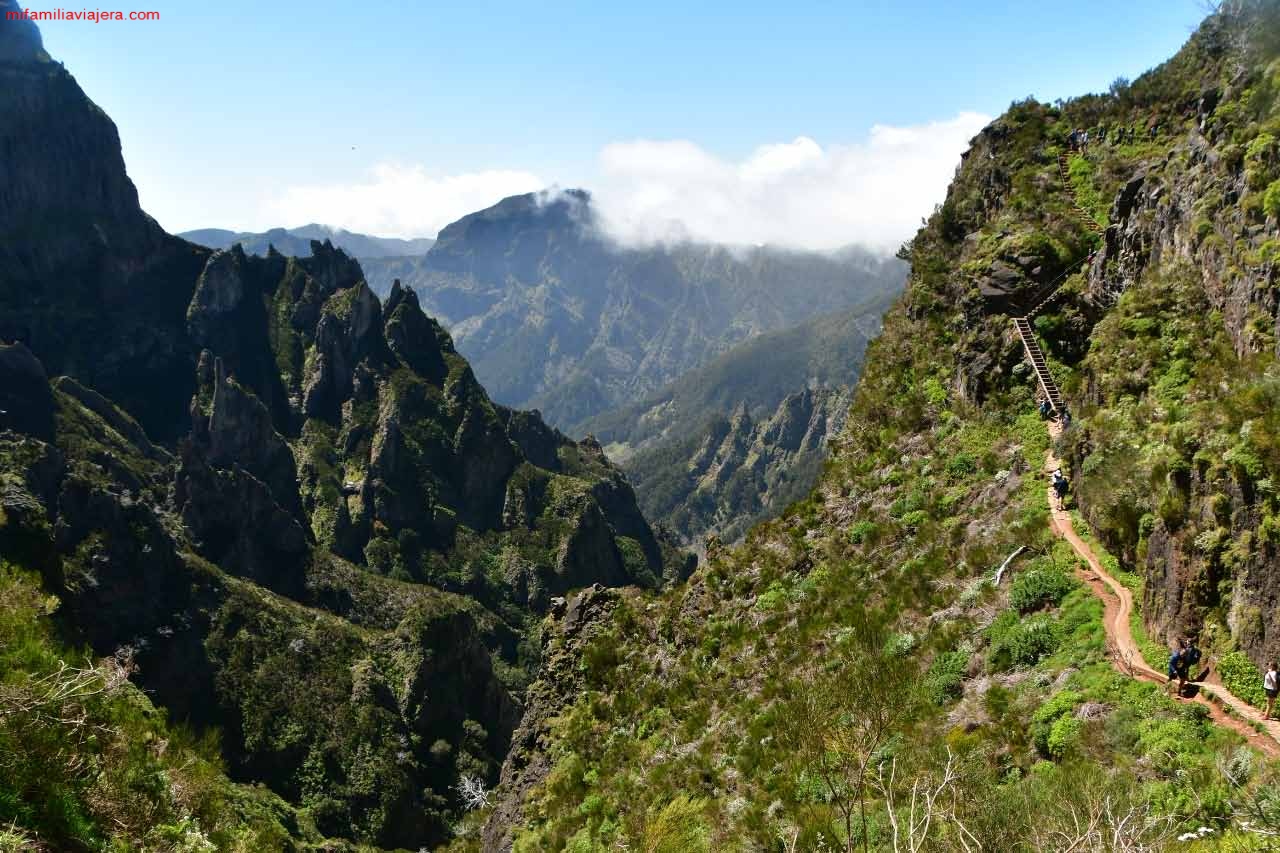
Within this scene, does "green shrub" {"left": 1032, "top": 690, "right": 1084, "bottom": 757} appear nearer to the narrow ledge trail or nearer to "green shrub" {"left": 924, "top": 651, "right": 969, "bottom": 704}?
the narrow ledge trail

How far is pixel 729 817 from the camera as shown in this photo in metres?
16.8

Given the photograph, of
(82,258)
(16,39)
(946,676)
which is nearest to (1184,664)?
(946,676)

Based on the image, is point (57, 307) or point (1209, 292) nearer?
point (1209, 292)

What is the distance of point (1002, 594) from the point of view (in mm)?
19781

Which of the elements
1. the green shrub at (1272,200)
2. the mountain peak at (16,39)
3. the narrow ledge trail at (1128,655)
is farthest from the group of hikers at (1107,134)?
the mountain peak at (16,39)

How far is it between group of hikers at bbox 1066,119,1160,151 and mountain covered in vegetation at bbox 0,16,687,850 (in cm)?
5035

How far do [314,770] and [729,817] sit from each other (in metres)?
76.7

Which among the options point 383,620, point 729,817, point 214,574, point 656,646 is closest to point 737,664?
point 656,646

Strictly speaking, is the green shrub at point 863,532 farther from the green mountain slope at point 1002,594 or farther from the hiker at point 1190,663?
the hiker at point 1190,663

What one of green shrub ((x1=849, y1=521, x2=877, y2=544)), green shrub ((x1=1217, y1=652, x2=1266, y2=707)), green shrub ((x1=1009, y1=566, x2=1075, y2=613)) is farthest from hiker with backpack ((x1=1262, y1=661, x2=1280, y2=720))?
green shrub ((x1=849, y1=521, x2=877, y2=544))

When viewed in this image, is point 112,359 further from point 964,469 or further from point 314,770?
point 964,469

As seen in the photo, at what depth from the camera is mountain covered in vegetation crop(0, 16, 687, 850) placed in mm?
13609

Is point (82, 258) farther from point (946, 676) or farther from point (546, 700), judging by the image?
point (946, 676)

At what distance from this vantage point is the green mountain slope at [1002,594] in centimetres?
1265
